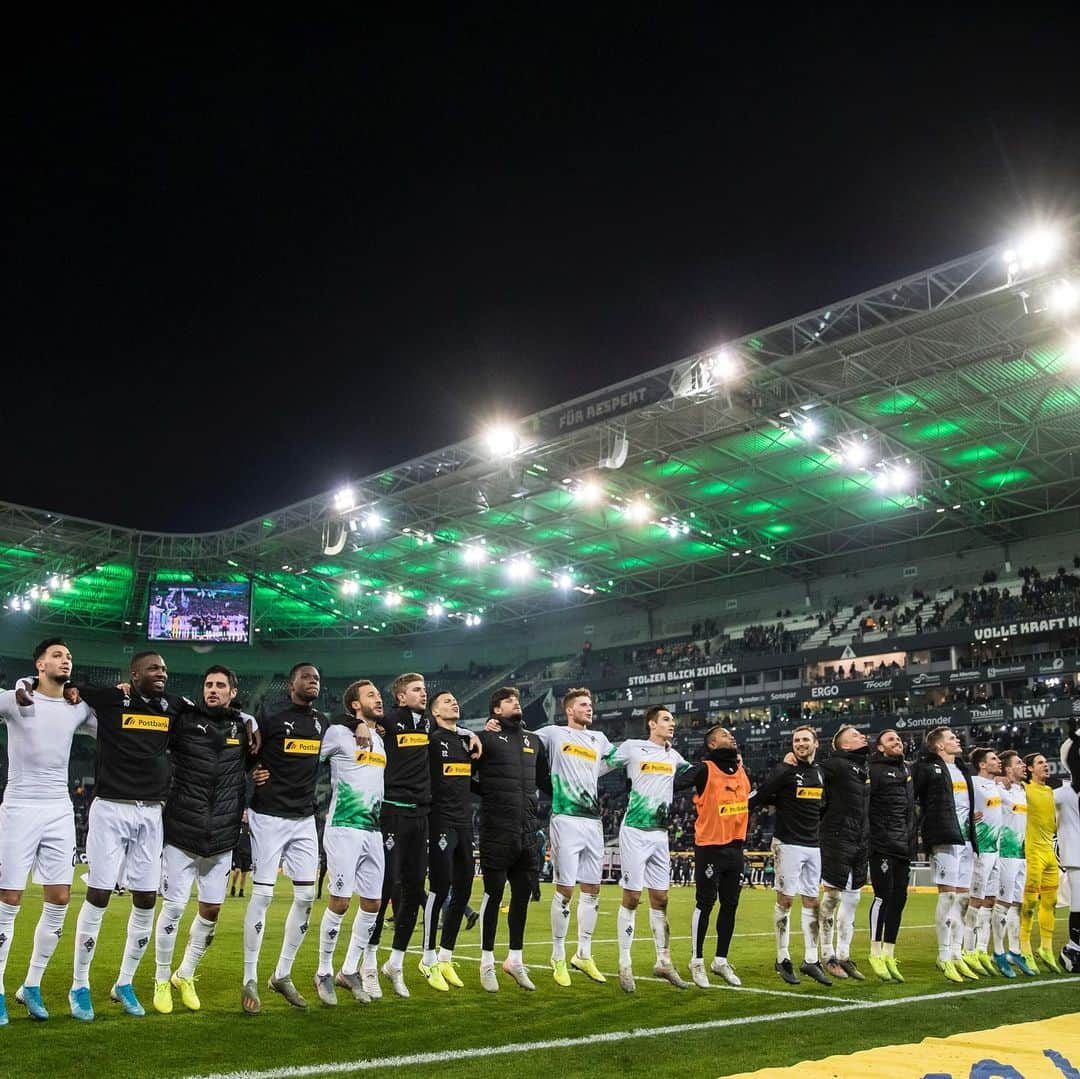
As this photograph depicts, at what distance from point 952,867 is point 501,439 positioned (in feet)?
73.3

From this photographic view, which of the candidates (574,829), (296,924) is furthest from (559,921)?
(296,924)

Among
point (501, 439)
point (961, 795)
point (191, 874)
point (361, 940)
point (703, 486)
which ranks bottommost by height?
point (361, 940)

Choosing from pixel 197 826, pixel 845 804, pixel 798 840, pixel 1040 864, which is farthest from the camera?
pixel 1040 864

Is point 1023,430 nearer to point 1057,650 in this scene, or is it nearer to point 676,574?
point 1057,650

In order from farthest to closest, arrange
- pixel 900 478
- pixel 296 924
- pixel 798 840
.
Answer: pixel 900 478, pixel 798 840, pixel 296 924

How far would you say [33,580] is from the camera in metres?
46.3

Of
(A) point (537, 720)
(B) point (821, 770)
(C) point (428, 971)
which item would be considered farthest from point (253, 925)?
(A) point (537, 720)

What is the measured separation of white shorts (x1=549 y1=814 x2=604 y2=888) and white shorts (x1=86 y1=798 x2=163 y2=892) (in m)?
3.40

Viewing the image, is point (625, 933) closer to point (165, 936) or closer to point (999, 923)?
point (165, 936)

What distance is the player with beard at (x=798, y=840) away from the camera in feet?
31.8

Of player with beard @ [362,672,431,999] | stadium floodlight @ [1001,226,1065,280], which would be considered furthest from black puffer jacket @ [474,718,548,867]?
stadium floodlight @ [1001,226,1065,280]

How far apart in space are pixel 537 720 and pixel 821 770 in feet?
70.6

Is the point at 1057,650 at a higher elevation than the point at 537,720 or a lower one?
higher

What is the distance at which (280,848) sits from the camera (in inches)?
293
